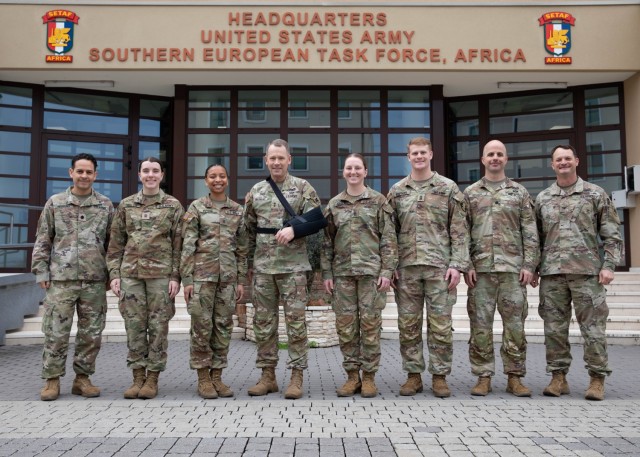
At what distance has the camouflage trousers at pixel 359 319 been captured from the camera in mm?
5098

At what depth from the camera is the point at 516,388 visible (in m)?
5.08

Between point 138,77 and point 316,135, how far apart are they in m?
3.90

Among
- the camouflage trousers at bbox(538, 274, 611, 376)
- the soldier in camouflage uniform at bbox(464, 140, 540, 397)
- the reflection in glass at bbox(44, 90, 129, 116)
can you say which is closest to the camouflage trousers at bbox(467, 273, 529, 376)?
the soldier in camouflage uniform at bbox(464, 140, 540, 397)

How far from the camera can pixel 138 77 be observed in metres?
12.4

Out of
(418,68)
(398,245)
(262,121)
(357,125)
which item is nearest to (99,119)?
(262,121)

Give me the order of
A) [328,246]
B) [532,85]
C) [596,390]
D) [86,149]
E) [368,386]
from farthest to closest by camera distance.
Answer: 1. [86,149]
2. [532,85]
3. [328,246]
4. [368,386]
5. [596,390]

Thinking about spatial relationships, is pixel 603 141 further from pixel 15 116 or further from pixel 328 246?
pixel 15 116

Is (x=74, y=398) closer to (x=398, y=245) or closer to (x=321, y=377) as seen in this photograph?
(x=321, y=377)

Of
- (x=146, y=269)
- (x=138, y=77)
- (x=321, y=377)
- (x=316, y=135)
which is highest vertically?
(x=138, y=77)

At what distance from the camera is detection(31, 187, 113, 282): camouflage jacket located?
5211 millimetres

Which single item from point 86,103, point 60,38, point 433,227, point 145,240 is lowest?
point 145,240

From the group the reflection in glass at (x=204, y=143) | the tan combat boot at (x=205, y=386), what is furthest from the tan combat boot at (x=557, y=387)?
the reflection in glass at (x=204, y=143)

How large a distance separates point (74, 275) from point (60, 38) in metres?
8.31

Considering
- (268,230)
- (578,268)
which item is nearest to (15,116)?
(268,230)
